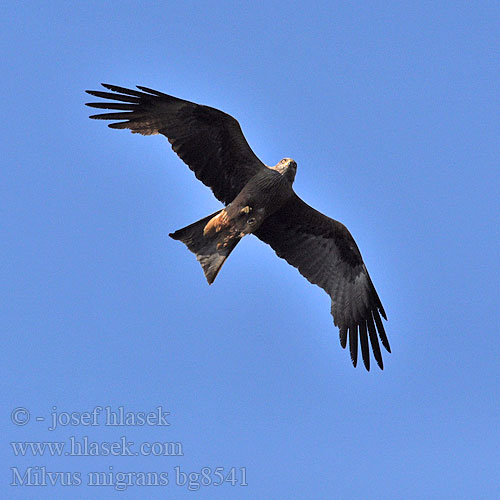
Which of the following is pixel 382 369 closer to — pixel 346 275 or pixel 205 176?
pixel 346 275

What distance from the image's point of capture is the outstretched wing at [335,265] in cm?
1293

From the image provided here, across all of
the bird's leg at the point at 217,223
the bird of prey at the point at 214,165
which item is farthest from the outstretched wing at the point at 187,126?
the bird's leg at the point at 217,223

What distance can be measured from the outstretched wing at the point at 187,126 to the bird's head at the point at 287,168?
0.85 feet

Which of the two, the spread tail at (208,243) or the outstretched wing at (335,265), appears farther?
the outstretched wing at (335,265)

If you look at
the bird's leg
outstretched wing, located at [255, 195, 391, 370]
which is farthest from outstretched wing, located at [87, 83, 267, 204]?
outstretched wing, located at [255, 195, 391, 370]

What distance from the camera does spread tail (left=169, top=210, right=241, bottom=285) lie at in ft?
39.2

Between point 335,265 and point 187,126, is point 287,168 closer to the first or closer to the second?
point 187,126

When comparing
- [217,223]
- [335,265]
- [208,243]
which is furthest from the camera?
[335,265]

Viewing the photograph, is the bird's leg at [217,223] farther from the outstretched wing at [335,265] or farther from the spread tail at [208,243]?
the outstretched wing at [335,265]

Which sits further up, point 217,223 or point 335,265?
point 335,265

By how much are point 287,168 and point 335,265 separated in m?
2.05

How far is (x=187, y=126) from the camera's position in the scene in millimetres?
11961

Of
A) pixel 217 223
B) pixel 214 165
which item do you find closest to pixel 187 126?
pixel 214 165

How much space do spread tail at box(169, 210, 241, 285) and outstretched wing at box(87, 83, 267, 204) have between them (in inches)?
28.1
